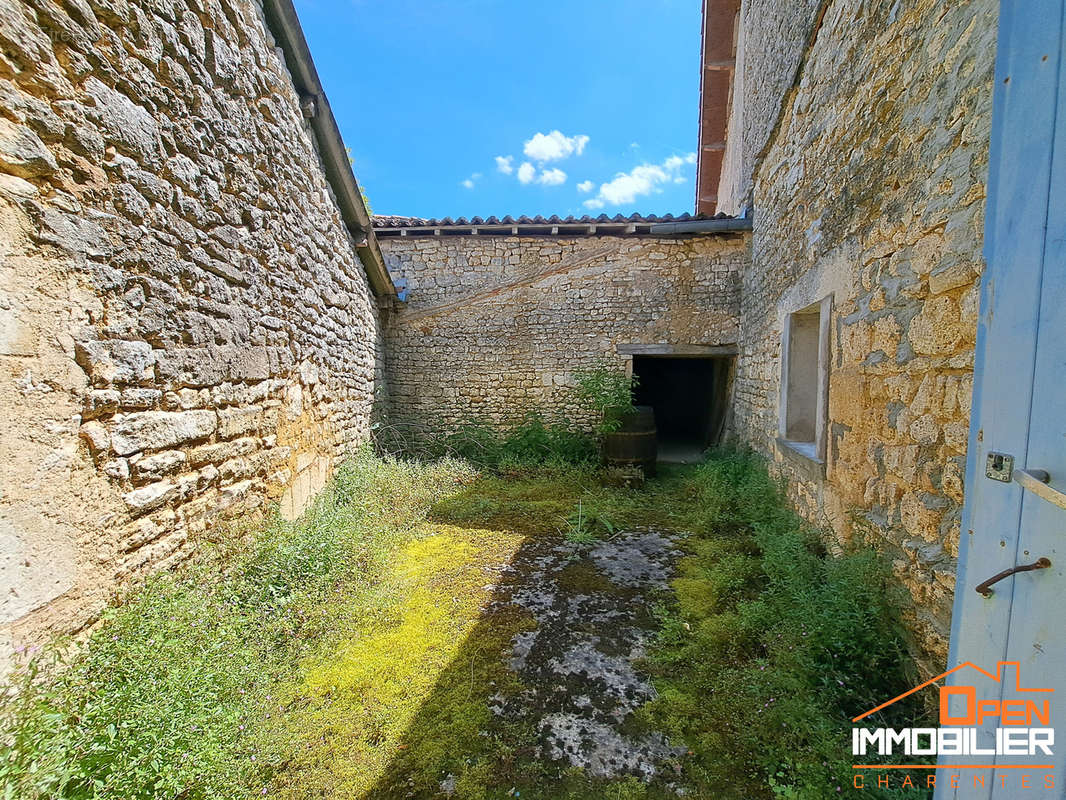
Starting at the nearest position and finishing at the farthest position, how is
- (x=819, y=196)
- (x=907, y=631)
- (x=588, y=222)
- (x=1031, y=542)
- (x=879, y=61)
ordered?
(x=1031, y=542) → (x=907, y=631) → (x=879, y=61) → (x=819, y=196) → (x=588, y=222)

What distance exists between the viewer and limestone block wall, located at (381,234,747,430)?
680 cm

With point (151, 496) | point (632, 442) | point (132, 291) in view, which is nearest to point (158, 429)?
point (151, 496)

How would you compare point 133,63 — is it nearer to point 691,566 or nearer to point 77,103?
point 77,103

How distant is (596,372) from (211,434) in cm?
541

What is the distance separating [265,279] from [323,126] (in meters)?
2.14

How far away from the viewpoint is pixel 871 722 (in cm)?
177

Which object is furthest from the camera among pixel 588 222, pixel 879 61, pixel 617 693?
pixel 588 222

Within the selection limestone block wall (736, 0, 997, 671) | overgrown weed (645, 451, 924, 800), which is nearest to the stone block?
overgrown weed (645, 451, 924, 800)

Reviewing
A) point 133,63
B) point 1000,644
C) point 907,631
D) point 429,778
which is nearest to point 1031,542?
point 1000,644

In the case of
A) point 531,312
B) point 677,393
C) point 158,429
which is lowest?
point 677,393

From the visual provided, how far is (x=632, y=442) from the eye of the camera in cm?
611

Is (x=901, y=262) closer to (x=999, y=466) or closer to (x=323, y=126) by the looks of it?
(x=999, y=466)

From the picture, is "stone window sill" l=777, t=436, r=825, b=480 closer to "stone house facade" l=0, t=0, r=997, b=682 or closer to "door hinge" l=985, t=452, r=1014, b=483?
"stone house facade" l=0, t=0, r=997, b=682

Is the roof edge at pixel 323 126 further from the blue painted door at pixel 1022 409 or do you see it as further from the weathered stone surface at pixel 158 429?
the blue painted door at pixel 1022 409
